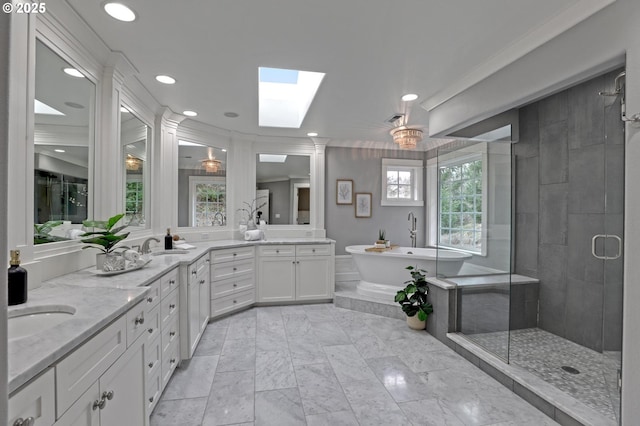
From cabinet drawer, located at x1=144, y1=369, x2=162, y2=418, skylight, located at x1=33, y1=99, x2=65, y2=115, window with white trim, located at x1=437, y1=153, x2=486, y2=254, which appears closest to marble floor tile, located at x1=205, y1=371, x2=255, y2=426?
cabinet drawer, located at x1=144, y1=369, x2=162, y2=418

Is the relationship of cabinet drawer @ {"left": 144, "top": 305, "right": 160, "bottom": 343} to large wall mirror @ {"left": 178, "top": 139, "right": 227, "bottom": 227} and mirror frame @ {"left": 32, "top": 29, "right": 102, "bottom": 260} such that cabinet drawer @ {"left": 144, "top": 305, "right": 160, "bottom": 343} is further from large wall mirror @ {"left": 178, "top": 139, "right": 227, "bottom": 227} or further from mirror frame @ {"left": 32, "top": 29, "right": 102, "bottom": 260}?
large wall mirror @ {"left": 178, "top": 139, "right": 227, "bottom": 227}

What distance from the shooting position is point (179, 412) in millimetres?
1941

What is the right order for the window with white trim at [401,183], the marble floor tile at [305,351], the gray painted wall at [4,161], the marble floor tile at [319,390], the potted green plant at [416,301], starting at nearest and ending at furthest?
the gray painted wall at [4,161]
the marble floor tile at [319,390]
the marble floor tile at [305,351]
the potted green plant at [416,301]
the window with white trim at [401,183]

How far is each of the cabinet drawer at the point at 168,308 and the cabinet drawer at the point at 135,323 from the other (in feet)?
1.99

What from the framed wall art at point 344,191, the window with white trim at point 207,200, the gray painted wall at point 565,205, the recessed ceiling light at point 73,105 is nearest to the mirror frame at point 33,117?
the recessed ceiling light at point 73,105

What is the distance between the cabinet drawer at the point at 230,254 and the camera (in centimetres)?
347

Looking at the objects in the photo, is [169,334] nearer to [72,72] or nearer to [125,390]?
[125,390]

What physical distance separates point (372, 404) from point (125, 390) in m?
1.51

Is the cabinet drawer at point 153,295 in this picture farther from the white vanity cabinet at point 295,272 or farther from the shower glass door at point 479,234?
the shower glass door at point 479,234

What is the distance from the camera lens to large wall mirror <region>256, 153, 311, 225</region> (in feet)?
15.2

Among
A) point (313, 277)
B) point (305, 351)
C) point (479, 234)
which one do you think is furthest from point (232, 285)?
point (479, 234)

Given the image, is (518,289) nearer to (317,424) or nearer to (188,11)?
(317,424)

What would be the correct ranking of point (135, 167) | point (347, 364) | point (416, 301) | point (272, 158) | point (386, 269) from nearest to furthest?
point (347, 364) → point (135, 167) → point (416, 301) → point (386, 269) → point (272, 158)

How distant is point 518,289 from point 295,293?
2.67 m
